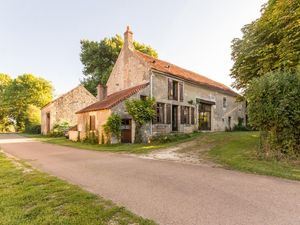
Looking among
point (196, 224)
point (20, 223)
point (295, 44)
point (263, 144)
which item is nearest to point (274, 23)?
point (295, 44)

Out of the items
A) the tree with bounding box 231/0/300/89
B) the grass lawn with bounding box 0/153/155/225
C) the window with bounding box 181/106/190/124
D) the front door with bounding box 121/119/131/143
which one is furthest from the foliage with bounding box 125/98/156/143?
the grass lawn with bounding box 0/153/155/225

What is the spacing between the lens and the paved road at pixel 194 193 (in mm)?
4016

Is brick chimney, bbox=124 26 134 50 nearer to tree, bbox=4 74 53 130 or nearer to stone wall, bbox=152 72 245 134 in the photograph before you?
stone wall, bbox=152 72 245 134

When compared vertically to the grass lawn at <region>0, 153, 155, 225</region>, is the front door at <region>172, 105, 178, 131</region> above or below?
above

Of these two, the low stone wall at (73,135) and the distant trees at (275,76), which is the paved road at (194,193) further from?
the low stone wall at (73,135)

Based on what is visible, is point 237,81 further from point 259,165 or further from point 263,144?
point 259,165

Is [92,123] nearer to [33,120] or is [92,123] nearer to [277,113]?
[277,113]

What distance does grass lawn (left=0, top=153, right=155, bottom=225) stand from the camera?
12.4 ft

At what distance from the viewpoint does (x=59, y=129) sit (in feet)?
98.5

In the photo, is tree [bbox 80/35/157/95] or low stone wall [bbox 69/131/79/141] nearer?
low stone wall [bbox 69/131/79/141]

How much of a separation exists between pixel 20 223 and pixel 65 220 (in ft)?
2.39

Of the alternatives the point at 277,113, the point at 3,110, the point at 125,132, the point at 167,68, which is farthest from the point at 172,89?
the point at 3,110

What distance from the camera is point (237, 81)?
632 inches

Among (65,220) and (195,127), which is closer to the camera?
(65,220)
